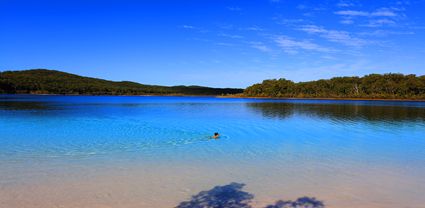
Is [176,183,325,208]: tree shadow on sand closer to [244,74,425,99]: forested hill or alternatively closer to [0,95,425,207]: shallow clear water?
[0,95,425,207]: shallow clear water

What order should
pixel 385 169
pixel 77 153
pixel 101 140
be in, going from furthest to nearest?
pixel 101 140, pixel 77 153, pixel 385 169

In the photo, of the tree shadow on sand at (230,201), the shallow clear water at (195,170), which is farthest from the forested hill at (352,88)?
the tree shadow on sand at (230,201)

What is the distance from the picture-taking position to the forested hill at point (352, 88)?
4188 inches

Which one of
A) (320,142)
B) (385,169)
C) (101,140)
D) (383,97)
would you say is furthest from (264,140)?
(383,97)

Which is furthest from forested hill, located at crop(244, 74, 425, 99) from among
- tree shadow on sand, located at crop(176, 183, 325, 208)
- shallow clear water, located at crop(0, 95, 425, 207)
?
tree shadow on sand, located at crop(176, 183, 325, 208)

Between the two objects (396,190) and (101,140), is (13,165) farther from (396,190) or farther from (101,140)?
(396,190)

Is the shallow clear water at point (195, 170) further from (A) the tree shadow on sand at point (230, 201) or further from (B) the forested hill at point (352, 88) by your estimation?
(B) the forested hill at point (352, 88)

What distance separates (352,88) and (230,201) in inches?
4950

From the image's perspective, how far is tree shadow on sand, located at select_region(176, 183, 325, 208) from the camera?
6.68 m

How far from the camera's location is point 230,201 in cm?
693

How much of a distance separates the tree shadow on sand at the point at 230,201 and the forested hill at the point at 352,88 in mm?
113093

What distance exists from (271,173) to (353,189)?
7.56ft

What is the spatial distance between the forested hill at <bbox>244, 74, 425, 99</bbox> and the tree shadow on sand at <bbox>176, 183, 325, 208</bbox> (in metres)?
113

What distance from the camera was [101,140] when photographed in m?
15.5
